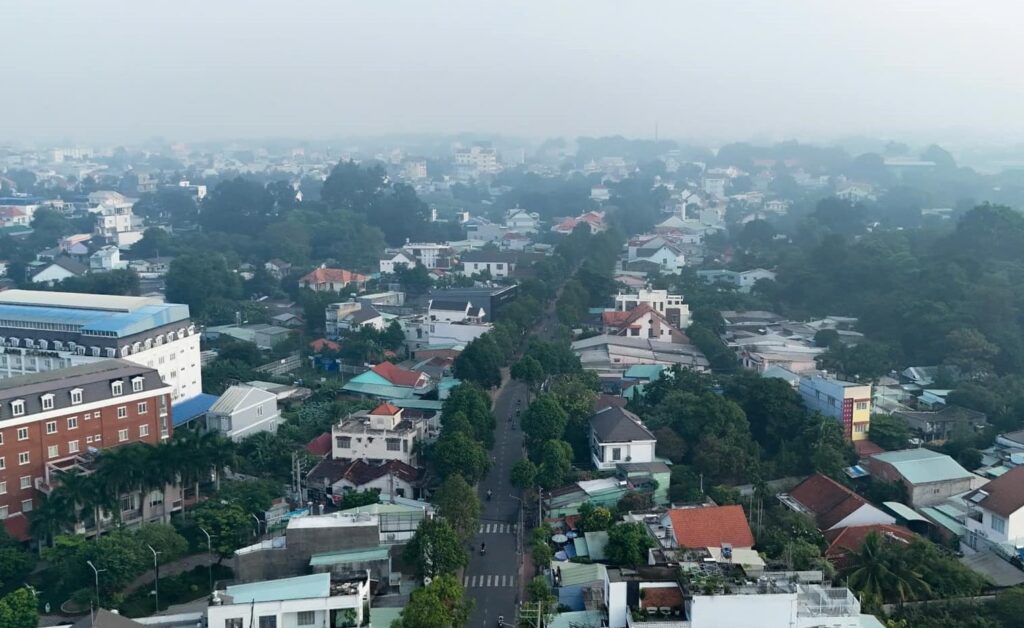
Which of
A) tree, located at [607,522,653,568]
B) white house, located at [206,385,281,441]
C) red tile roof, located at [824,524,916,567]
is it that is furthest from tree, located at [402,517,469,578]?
white house, located at [206,385,281,441]

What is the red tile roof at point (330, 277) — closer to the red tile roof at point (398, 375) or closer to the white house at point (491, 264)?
the white house at point (491, 264)

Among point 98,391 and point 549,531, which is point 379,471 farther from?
point 98,391

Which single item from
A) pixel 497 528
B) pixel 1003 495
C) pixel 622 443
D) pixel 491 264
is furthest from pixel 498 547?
pixel 491 264

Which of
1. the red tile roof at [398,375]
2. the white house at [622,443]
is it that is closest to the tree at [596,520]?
the white house at [622,443]

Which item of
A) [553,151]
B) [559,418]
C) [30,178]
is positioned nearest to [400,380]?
[559,418]

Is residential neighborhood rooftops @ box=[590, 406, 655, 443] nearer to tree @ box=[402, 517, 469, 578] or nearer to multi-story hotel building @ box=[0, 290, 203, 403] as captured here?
tree @ box=[402, 517, 469, 578]
